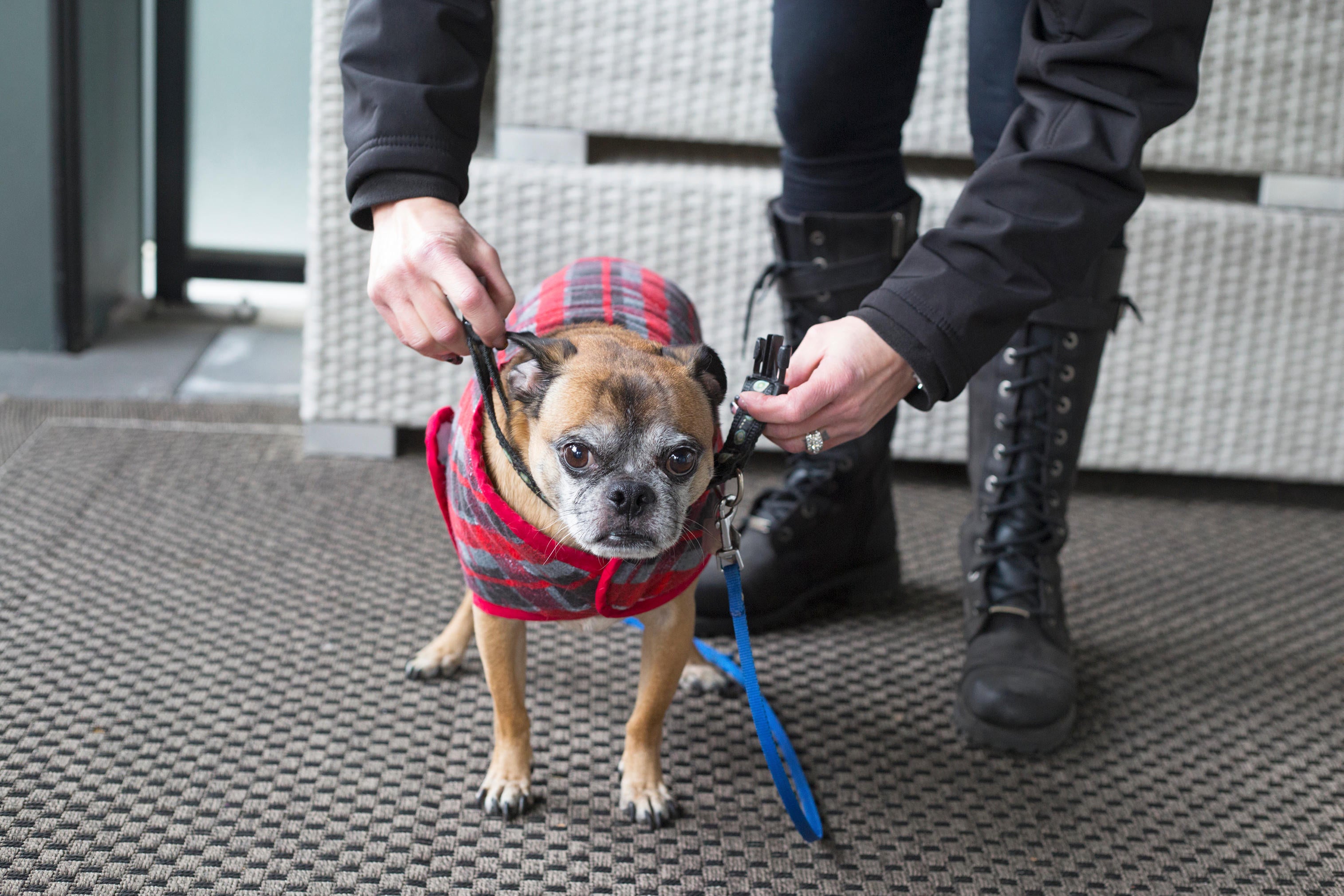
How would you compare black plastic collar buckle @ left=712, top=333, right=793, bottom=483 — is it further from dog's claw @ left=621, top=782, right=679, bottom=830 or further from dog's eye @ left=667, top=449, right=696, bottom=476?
dog's claw @ left=621, top=782, right=679, bottom=830

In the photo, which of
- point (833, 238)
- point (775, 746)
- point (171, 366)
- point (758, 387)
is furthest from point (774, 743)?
point (171, 366)

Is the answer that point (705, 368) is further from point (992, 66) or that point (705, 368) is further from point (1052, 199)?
point (992, 66)

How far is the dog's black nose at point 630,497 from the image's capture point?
835mm

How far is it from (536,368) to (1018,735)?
0.63m

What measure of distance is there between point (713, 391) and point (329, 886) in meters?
0.50

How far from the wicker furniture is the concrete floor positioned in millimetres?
387

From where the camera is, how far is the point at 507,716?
39.6 inches

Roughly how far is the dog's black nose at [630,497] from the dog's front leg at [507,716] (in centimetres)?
20

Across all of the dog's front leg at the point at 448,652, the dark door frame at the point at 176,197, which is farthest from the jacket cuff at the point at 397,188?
the dark door frame at the point at 176,197

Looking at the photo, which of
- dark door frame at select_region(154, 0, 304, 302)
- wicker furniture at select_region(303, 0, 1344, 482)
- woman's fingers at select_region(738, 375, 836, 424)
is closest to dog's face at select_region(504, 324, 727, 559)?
woman's fingers at select_region(738, 375, 836, 424)

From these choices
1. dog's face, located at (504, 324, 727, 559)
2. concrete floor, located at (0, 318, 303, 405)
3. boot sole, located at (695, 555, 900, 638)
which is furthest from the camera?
concrete floor, located at (0, 318, 303, 405)

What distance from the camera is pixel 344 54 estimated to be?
2.85 feet

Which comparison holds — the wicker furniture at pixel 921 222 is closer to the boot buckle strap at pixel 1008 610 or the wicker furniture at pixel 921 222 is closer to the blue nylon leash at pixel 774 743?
the boot buckle strap at pixel 1008 610

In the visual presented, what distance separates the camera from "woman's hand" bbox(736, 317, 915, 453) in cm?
75
